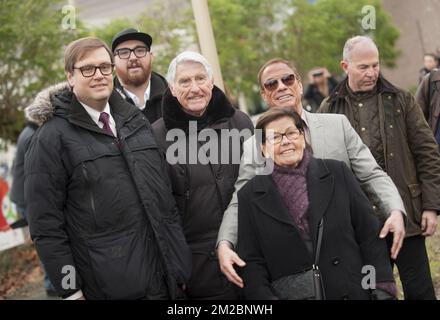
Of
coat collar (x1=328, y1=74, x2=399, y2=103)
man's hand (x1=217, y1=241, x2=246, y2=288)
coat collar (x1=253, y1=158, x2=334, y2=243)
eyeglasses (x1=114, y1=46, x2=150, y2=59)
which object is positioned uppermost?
eyeglasses (x1=114, y1=46, x2=150, y2=59)

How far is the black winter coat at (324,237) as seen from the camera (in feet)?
10.2

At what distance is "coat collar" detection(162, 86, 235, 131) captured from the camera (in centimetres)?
369

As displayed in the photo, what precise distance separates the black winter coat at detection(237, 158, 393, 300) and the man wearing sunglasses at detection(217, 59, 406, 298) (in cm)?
6

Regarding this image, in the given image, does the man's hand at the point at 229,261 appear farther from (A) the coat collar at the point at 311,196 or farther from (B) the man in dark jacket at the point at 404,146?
(B) the man in dark jacket at the point at 404,146

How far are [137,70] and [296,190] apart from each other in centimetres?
196

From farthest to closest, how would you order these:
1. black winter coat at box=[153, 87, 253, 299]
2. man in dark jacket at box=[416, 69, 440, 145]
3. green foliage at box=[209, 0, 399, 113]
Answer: green foliage at box=[209, 0, 399, 113] → man in dark jacket at box=[416, 69, 440, 145] → black winter coat at box=[153, 87, 253, 299]

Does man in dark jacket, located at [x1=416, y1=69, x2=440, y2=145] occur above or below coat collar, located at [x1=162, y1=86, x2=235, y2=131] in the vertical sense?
below

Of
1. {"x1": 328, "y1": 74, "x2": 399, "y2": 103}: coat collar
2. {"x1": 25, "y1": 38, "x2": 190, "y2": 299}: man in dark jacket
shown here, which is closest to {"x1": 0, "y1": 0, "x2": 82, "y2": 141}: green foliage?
{"x1": 328, "y1": 74, "x2": 399, "y2": 103}: coat collar

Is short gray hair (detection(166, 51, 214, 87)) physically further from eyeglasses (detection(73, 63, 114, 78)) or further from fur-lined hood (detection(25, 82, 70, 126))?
fur-lined hood (detection(25, 82, 70, 126))

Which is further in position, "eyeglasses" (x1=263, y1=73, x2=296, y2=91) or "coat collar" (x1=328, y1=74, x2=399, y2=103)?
"coat collar" (x1=328, y1=74, x2=399, y2=103)

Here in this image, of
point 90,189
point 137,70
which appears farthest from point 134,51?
point 90,189

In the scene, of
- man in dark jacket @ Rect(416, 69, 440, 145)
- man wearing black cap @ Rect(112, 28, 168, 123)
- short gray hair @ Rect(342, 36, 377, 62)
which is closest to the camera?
short gray hair @ Rect(342, 36, 377, 62)

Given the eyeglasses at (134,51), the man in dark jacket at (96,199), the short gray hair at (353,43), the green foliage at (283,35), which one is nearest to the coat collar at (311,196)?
the man in dark jacket at (96,199)
